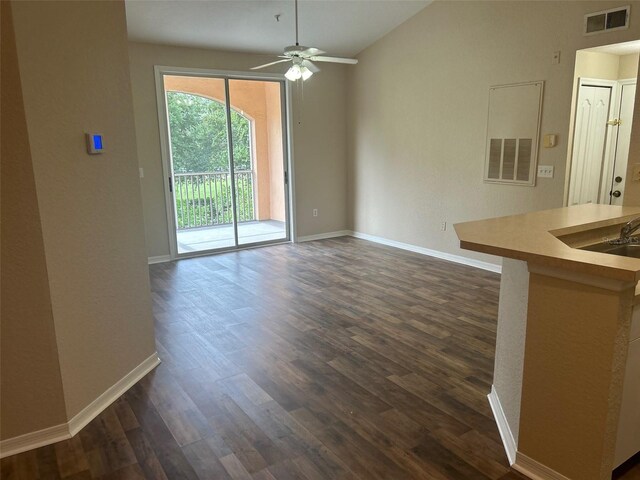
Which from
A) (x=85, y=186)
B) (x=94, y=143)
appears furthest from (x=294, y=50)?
(x=85, y=186)

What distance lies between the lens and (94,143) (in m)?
2.52

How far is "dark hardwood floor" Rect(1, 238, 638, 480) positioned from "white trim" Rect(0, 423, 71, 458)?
5 centimetres

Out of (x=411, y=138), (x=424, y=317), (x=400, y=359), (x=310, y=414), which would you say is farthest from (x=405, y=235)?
(x=310, y=414)

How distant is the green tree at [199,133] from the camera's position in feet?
20.1

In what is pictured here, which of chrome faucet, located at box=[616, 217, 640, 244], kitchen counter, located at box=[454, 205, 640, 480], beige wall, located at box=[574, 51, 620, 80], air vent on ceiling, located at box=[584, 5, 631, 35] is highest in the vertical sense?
air vent on ceiling, located at box=[584, 5, 631, 35]

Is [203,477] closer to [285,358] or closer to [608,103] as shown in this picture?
[285,358]

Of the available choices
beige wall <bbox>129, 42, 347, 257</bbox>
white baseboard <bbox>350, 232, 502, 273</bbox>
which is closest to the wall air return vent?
white baseboard <bbox>350, 232, 502, 273</bbox>

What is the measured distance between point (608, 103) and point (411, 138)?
227 cm

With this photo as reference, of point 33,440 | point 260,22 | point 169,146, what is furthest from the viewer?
point 169,146

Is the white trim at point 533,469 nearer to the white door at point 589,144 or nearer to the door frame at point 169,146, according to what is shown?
the white door at point 589,144

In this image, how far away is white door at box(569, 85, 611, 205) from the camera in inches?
177

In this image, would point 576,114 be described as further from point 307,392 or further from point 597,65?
point 307,392

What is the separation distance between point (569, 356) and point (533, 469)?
595 mm

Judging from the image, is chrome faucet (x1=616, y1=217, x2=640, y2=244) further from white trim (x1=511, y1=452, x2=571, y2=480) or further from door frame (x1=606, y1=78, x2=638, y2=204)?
door frame (x1=606, y1=78, x2=638, y2=204)
